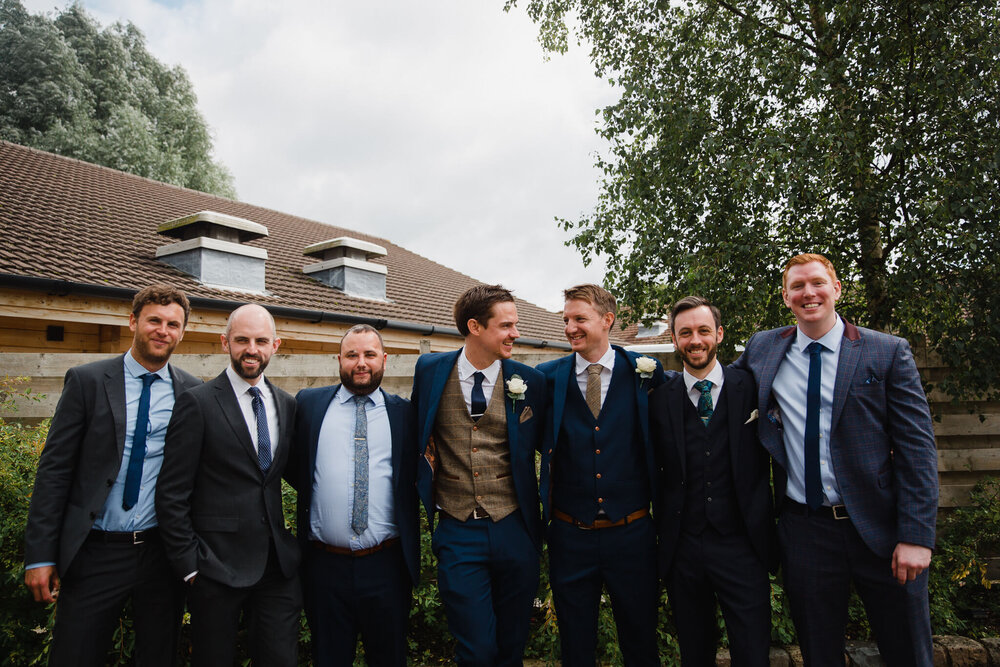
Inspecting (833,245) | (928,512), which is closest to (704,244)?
(833,245)

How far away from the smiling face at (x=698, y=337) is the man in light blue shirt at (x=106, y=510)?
2.65m

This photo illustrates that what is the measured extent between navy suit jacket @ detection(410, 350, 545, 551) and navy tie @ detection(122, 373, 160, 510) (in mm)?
1339

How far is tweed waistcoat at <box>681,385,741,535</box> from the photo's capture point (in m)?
3.14

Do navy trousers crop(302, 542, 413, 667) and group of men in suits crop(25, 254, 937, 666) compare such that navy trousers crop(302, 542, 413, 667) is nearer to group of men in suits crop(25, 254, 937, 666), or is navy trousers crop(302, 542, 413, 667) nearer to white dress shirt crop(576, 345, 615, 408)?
group of men in suits crop(25, 254, 937, 666)

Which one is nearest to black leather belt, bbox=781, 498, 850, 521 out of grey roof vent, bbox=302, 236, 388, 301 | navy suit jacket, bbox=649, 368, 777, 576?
navy suit jacket, bbox=649, 368, 777, 576

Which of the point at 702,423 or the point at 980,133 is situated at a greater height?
the point at 980,133

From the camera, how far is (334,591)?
319 cm

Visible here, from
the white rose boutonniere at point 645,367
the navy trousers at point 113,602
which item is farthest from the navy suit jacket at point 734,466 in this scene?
the navy trousers at point 113,602

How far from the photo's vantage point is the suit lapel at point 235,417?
10.3 feet

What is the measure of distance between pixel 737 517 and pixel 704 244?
3193 millimetres

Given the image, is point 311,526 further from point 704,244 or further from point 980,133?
point 980,133

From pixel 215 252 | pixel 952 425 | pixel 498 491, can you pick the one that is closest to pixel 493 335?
pixel 498 491

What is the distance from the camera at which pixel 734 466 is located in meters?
3.14

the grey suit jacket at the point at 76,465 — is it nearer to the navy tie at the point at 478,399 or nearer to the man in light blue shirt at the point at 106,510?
the man in light blue shirt at the point at 106,510
